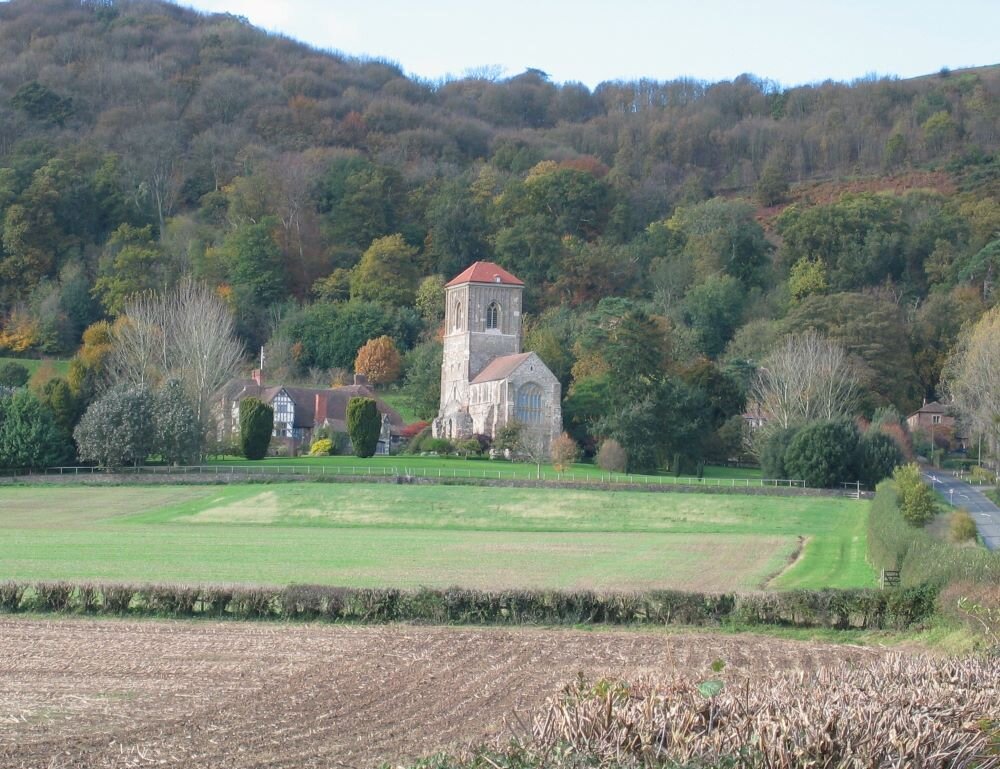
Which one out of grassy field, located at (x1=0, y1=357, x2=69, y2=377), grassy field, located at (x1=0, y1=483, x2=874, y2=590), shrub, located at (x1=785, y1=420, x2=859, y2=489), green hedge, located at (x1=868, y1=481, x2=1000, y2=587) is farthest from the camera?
grassy field, located at (x1=0, y1=357, x2=69, y2=377)

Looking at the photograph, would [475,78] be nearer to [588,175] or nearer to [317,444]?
[588,175]

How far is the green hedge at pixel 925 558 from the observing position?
846 inches

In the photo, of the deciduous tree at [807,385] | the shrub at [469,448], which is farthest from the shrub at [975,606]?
the shrub at [469,448]

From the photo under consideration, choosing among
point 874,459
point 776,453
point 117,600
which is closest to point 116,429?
point 776,453

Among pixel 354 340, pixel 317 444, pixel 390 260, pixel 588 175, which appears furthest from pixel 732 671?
pixel 588 175

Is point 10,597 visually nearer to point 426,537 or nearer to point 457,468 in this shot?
point 426,537

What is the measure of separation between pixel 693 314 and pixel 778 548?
55.0 metres

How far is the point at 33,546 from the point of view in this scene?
1507 inches

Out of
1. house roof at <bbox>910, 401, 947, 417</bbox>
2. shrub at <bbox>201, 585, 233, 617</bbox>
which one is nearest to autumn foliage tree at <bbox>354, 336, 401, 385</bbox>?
house roof at <bbox>910, 401, 947, 417</bbox>

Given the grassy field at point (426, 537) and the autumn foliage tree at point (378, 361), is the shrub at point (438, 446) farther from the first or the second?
the autumn foliage tree at point (378, 361)

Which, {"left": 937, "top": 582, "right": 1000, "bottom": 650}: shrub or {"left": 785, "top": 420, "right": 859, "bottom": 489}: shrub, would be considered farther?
{"left": 785, "top": 420, "right": 859, "bottom": 489}: shrub

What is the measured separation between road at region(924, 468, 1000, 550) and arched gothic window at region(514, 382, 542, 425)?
19861 mm

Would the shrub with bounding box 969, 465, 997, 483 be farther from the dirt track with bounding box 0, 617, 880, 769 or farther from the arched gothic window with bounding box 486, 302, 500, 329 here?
the dirt track with bounding box 0, 617, 880, 769

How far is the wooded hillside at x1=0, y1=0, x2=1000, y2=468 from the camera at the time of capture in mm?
90625
